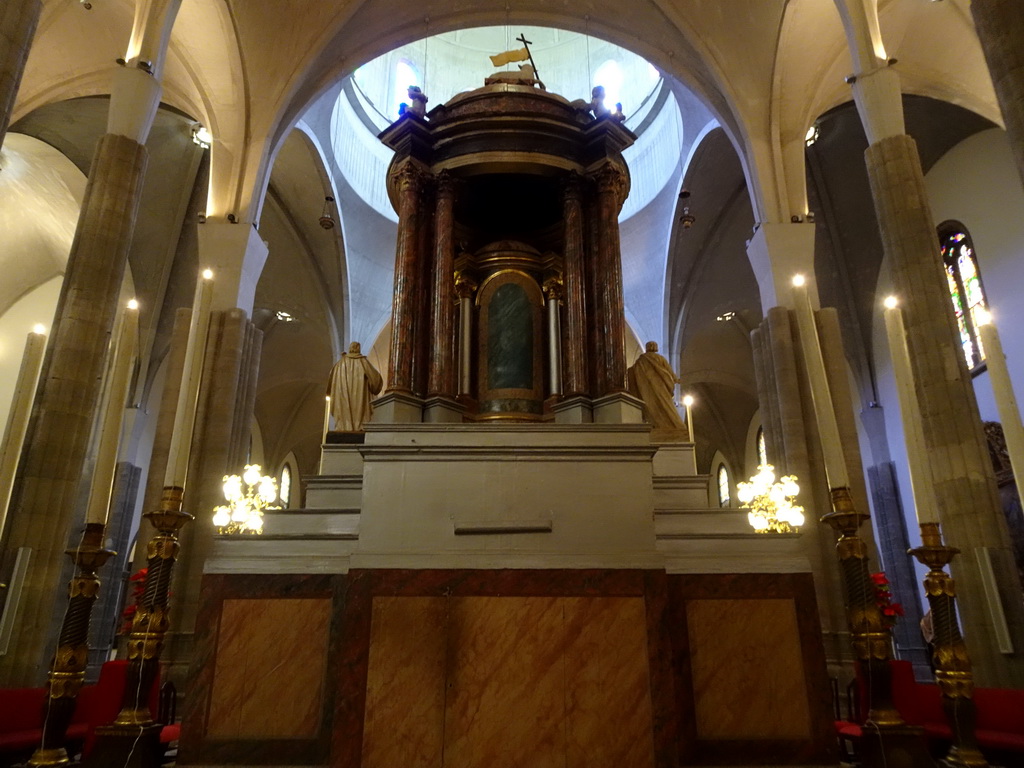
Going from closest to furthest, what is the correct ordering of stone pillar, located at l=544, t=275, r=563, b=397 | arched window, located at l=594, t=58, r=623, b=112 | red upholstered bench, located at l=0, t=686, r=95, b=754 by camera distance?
red upholstered bench, located at l=0, t=686, r=95, b=754 < stone pillar, located at l=544, t=275, r=563, b=397 < arched window, located at l=594, t=58, r=623, b=112

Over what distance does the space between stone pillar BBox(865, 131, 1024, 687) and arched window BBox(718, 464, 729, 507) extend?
18.1 meters

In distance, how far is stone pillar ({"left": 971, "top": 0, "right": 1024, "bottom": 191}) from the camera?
5.16 m

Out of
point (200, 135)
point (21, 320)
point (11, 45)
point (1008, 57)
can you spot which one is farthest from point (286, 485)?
point (1008, 57)

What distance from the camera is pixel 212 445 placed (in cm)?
1018

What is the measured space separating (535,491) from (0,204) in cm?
1685

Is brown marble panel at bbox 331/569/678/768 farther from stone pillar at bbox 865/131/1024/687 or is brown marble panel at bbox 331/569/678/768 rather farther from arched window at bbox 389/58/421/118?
arched window at bbox 389/58/421/118

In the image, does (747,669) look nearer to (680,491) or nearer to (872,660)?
(872,660)

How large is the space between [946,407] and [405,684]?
5899 millimetres

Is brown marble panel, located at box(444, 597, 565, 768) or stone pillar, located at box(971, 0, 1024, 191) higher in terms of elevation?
stone pillar, located at box(971, 0, 1024, 191)

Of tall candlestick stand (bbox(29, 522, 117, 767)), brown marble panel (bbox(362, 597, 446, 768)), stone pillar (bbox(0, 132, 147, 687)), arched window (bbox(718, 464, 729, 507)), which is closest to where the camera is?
tall candlestick stand (bbox(29, 522, 117, 767))

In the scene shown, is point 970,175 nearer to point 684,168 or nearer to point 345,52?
point 684,168

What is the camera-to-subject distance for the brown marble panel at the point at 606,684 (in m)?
3.85

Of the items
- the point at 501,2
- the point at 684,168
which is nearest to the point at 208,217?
the point at 501,2

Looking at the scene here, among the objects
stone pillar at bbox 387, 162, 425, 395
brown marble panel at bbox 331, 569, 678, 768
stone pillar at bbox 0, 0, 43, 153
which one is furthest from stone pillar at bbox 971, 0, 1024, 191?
stone pillar at bbox 0, 0, 43, 153
